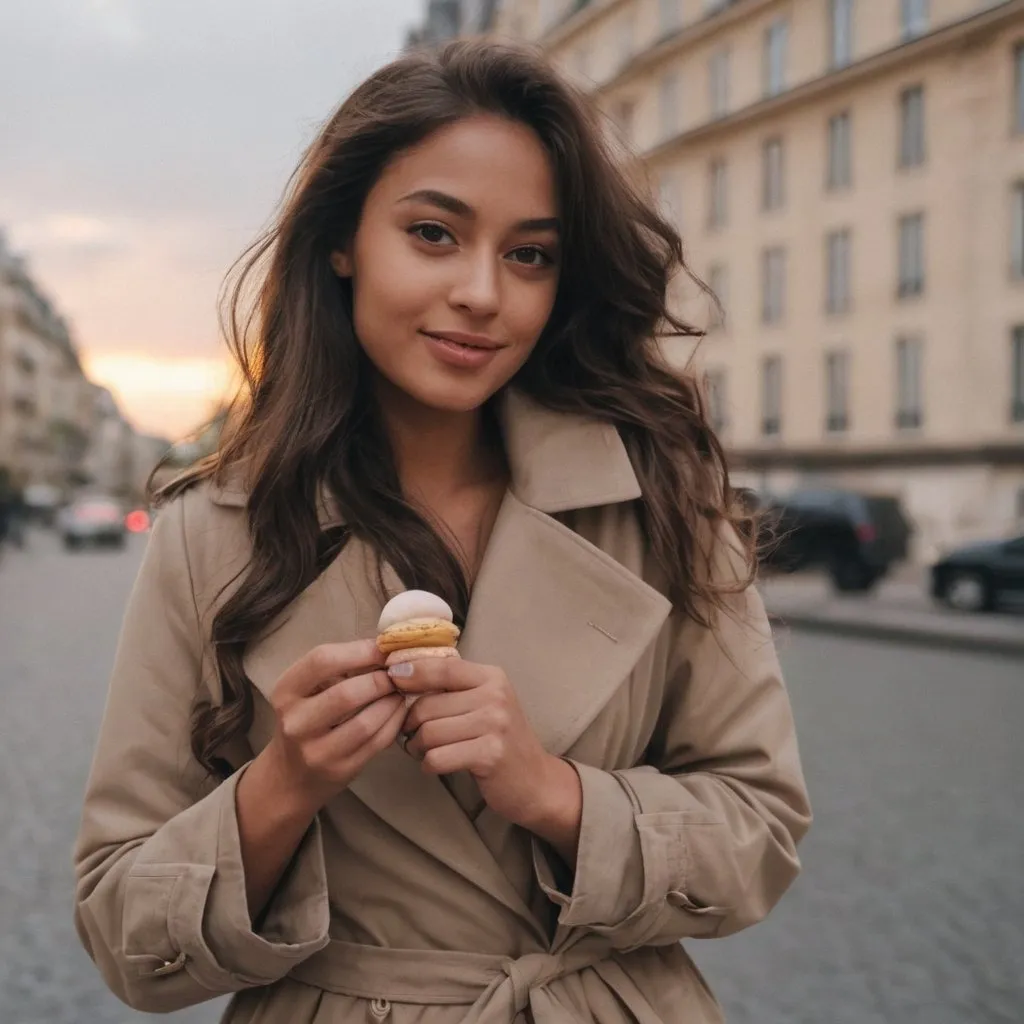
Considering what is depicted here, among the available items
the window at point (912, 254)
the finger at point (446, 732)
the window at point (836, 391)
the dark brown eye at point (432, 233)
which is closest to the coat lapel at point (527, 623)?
the finger at point (446, 732)

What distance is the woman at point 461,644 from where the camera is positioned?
145cm

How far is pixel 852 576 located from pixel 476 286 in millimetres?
18910

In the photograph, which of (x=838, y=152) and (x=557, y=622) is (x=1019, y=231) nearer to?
(x=838, y=152)

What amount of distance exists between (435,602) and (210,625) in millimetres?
308

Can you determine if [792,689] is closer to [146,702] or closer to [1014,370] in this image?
[146,702]

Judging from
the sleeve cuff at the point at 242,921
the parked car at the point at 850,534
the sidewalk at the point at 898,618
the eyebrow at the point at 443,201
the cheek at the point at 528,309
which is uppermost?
the eyebrow at the point at 443,201

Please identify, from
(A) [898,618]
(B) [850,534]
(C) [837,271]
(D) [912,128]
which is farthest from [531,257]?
(C) [837,271]

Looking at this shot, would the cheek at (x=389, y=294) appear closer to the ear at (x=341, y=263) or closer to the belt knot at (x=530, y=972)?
the ear at (x=341, y=263)

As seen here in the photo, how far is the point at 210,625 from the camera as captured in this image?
155cm

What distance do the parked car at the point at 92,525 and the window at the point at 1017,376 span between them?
2549 cm

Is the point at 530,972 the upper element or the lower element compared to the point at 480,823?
lower

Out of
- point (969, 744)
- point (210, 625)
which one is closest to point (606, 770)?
point (210, 625)

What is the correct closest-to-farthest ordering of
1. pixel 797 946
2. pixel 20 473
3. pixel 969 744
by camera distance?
pixel 797 946
pixel 969 744
pixel 20 473

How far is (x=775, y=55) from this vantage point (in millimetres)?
36125
